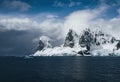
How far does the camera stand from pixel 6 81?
111 meters

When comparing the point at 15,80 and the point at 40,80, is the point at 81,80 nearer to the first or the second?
the point at 40,80

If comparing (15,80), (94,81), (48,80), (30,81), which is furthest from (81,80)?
(15,80)

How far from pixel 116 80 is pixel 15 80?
1811 inches

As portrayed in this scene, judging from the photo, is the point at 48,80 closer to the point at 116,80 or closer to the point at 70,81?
the point at 70,81

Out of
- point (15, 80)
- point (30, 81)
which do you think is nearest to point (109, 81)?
point (30, 81)

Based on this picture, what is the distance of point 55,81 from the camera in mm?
112812

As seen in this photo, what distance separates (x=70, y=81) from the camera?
111m

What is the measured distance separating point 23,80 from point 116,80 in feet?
139

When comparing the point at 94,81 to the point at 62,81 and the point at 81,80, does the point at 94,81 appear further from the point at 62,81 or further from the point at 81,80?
the point at 62,81

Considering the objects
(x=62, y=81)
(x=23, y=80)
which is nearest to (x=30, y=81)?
(x=23, y=80)

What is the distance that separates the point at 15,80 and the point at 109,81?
4236cm

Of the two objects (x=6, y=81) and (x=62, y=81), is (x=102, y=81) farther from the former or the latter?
(x=6, y=81)

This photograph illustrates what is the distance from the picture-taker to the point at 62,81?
112m

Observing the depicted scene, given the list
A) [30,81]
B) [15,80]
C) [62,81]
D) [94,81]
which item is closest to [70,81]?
[62,81]
